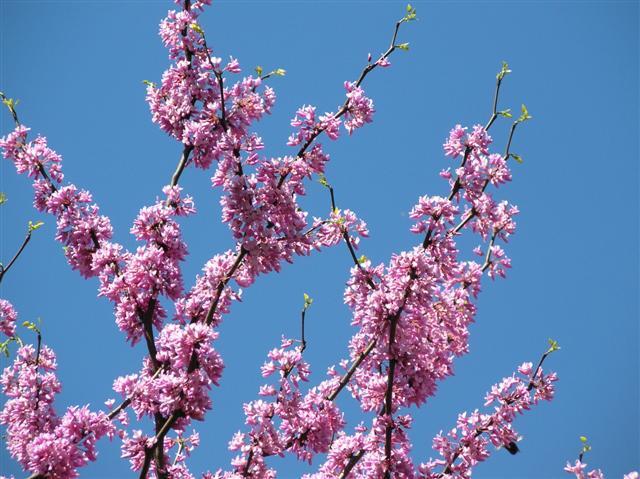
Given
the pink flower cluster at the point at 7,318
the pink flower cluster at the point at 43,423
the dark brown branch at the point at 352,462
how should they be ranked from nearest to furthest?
the pink flower cluster at the point at 43,423 < the dark brown branch at the point at 352,462 < the pink flower cluster at the point at 7,318

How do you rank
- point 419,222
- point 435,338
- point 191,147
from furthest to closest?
point 191,147
point 435,338
point 419,222

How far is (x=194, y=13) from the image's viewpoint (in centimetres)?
711

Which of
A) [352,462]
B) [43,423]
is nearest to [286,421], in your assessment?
[352,462]

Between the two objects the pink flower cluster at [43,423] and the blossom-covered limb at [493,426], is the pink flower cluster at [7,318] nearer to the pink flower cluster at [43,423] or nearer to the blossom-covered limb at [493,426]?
the pink flower cluster at [43,423]

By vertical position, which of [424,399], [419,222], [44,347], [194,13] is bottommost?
[424,399]

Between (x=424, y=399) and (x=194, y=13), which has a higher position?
(x=194, y=13)

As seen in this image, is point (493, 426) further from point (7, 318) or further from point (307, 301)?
point (7, 318)

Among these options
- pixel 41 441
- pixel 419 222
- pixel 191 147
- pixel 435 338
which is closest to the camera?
pixel 41 441

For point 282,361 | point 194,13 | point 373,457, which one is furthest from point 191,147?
point 373,457

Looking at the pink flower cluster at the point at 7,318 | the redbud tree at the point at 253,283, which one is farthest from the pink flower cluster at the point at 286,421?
the pink flower cluster at the point at 7,318

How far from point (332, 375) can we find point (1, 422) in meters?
3.63

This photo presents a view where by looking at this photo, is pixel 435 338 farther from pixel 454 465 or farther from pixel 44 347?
pixel 44 347

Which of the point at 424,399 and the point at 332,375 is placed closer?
the point at 424,399

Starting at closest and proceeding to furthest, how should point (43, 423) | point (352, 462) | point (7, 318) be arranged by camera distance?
point (352, 462), point (43, 423), point (7, 318)
